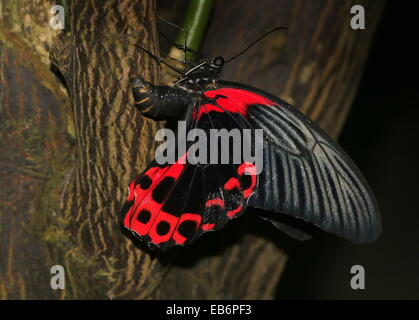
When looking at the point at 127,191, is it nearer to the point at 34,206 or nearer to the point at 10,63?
the point at 34,206

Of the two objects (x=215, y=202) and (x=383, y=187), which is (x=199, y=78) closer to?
(x=215, y=202)

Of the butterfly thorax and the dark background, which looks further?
the dark background

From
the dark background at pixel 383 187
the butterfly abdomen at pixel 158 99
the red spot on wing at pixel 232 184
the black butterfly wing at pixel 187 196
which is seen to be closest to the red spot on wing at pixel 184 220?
the black butterfly wing at pixel 187 196

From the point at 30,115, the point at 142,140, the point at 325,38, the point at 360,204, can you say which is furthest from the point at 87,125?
the point at 325,38

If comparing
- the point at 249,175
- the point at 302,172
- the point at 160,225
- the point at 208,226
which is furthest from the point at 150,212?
the point at 302,172

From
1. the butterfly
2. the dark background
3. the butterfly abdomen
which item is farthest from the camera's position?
the dark background

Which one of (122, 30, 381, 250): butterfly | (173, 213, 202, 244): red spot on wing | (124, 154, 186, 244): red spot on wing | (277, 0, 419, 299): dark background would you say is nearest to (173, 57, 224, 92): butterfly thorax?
(122, 30, 381, 250): butterfly

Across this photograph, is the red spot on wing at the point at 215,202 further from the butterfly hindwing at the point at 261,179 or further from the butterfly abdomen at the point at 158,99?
the butterfly abdomen at the point at 158,99

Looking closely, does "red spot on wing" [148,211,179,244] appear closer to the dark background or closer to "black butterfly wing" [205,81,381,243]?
"black butterfly wing" [205,81,381,243]
